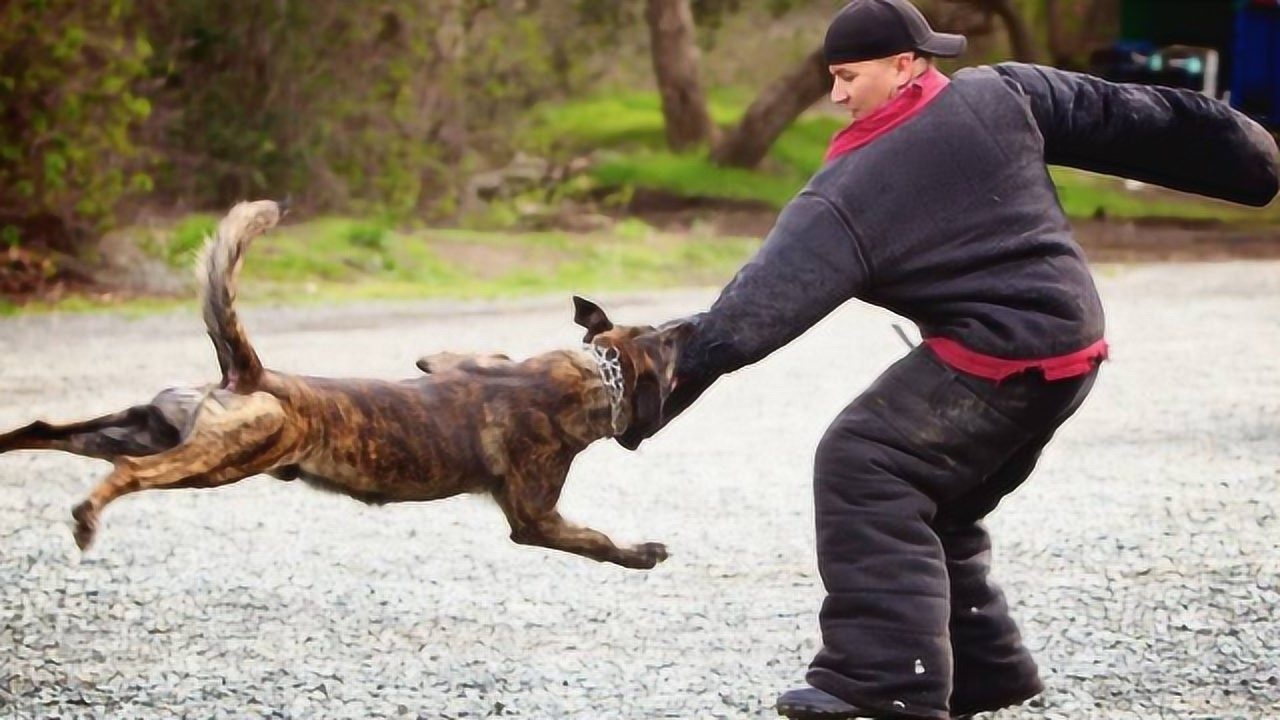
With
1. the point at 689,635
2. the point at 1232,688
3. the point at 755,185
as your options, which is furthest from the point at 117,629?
the point at 755,185

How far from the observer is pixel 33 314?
14.4 meters

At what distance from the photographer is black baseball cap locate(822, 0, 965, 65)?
418cm

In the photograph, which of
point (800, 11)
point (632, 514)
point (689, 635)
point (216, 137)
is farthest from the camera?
point (800, 11)

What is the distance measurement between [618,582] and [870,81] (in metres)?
2.84

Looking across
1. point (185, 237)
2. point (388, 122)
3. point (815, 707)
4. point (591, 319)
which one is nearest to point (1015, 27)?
point (388, 122)

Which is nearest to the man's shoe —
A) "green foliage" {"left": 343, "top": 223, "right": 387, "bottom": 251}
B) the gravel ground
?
the gravel ground

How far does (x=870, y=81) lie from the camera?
13.9 feet

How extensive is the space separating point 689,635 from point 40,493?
359 centimetres

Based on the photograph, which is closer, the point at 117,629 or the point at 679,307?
the point at 117,629

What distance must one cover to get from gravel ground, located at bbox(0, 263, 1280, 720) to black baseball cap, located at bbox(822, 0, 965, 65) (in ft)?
5.56

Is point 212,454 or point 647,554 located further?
point 647,554

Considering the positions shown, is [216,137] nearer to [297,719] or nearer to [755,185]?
[755,185]

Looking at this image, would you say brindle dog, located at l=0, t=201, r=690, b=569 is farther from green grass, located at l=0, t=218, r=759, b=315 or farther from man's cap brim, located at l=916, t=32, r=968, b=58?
green grass, located at l=0, t=218, r=759, b=315

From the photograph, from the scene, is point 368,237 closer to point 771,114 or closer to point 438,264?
point 438,264
